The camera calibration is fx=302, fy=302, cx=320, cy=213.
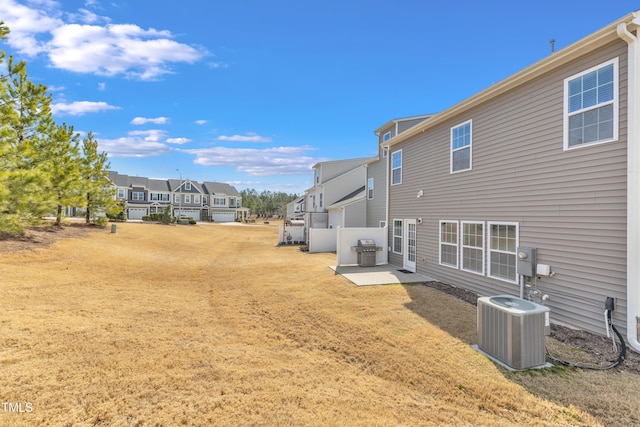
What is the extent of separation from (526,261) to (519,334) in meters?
2.92

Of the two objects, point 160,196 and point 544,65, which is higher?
point 544,65

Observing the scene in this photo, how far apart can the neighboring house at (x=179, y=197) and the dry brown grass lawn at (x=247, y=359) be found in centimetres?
4309

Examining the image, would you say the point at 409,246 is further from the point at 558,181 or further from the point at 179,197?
the point at 179,197

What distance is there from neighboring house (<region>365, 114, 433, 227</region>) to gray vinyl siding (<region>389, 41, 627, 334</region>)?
18.7 ft

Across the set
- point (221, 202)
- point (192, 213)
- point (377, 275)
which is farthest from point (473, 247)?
point (221, 202)

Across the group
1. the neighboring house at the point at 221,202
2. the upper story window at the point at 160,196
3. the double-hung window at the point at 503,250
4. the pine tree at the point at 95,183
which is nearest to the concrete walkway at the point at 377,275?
the double-hung window at the point at 503,250

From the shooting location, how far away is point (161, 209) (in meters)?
49.8

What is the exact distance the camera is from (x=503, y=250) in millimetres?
7566

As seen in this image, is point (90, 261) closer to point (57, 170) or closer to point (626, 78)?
point (57, 170)

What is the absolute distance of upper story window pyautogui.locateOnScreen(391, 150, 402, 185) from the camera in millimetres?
13033

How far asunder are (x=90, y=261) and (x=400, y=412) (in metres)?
13.1

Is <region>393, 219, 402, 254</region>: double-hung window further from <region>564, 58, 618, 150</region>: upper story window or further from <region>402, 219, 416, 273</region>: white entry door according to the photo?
<region>564, 58, 618, 150</region>: upper story window

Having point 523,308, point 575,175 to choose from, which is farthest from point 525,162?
point 523,308

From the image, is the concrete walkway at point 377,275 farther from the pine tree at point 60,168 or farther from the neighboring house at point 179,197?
the neighboring house at point 179,197
